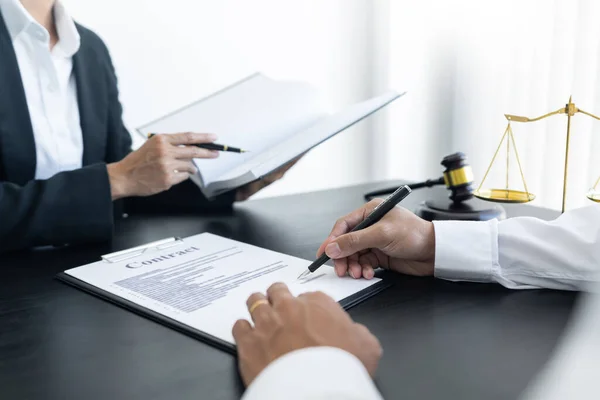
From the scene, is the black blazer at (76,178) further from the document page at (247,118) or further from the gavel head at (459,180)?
the gavel head at (459,180)

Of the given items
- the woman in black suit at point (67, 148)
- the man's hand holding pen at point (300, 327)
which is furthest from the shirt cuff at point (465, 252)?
the woman in black suit at point (67, 148)

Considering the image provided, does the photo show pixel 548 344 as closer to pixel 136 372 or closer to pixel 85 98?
pixel 136 372

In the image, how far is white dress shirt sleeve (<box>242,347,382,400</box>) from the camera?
463 mm

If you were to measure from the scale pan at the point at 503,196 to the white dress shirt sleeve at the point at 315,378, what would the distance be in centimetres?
69

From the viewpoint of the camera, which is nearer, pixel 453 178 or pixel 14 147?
pixel 453 178

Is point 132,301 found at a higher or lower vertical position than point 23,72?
lower

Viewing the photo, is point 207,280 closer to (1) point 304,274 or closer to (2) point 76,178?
(1) point 304,274

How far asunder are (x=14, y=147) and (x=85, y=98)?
0.83 ft

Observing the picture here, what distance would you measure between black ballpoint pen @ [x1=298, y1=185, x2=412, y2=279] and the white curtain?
125 centimetres

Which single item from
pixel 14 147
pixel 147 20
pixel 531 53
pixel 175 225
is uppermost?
pixel 147 20

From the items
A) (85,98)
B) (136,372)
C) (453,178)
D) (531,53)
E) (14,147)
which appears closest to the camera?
(136,372)

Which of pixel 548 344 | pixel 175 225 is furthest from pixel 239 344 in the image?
pixel 175 225

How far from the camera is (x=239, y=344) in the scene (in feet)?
1.98

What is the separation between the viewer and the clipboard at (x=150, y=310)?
65 cm
